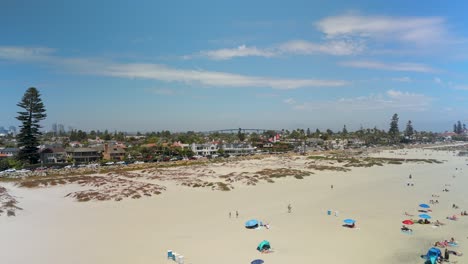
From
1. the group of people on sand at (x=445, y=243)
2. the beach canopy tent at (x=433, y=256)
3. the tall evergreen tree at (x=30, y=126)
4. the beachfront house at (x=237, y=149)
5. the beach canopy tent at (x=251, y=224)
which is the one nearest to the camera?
the beach canopy tent at (x=433, y=256)

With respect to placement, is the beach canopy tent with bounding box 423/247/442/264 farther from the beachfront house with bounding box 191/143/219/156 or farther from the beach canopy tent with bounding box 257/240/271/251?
the beachfront house with bounding box 191/143/219/156

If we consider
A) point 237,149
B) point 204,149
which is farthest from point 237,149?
point 204,149

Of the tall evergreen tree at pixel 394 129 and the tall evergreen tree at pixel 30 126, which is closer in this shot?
the tall evergreen tree at pixel 30 126

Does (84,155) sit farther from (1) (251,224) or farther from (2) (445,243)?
(2) (445,243)

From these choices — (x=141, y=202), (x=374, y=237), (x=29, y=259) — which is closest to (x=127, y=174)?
(x=141, y=202)

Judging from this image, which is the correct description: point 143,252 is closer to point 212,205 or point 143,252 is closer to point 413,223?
point 212,205

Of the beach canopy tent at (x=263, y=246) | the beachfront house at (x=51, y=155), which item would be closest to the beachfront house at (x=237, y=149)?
the beachfront house at (x=51, y=155)

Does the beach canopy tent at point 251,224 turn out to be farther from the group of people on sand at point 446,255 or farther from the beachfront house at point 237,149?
the beachfront house at point 237,149

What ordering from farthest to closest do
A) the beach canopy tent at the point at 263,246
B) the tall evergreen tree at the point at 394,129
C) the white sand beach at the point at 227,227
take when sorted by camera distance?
the tall evergreen tree at the point at 394,129 → the beach canopy tent at the point at 263,246 → the white sand beach at the point at 227,227
